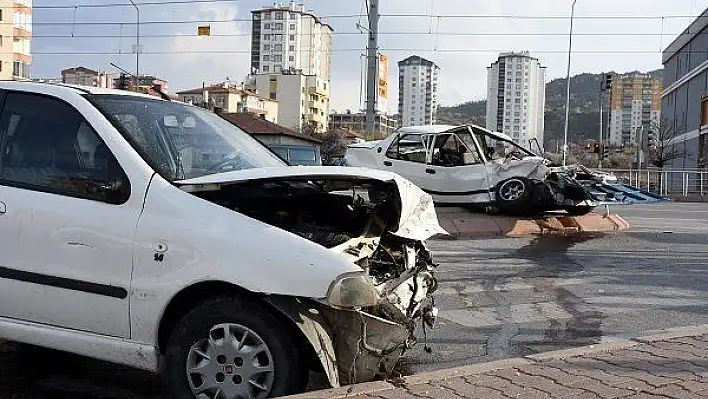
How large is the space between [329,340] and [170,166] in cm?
140

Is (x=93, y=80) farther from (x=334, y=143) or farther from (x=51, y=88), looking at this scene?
(x=334, y=143)

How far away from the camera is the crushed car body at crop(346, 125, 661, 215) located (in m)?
13.5

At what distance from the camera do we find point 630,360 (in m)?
4.83

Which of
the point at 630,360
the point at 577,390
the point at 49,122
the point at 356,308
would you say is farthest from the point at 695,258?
the point at 49,122

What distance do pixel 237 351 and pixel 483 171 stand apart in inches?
419

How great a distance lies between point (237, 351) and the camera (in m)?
3.84

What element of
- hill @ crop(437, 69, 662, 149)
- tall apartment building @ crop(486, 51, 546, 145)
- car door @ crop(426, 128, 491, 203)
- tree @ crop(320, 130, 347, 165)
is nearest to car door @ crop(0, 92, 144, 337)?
car door @ crop(426, 128, 491, 203)

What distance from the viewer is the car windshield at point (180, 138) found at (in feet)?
14.5

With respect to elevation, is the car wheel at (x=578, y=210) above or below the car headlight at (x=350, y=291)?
above

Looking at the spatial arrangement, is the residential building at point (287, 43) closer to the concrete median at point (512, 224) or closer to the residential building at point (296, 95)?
the residential building at point (296, 95)

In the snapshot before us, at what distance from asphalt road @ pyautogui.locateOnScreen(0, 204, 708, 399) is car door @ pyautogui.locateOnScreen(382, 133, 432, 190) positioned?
240 centimetres

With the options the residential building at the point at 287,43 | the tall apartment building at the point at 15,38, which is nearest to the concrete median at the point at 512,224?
the residential building at the point at 287,43

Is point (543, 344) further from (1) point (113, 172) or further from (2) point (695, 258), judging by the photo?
(2) point (695, 258)

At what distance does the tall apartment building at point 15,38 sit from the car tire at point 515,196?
5988 centimetres
